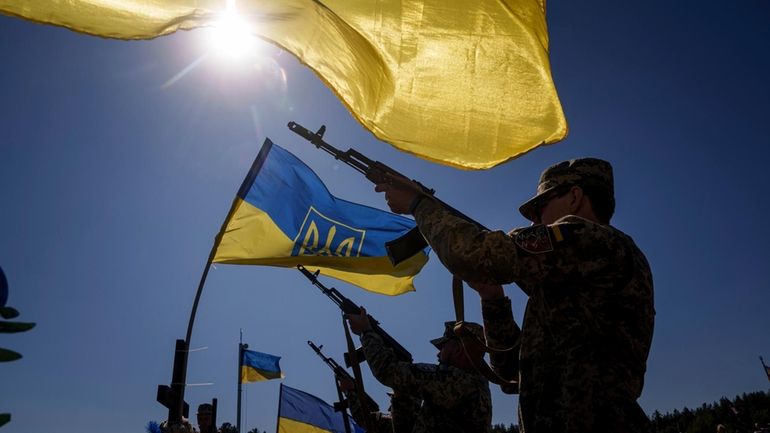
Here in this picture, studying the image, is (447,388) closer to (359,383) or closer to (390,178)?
(359,383)

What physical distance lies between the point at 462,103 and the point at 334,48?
869mm

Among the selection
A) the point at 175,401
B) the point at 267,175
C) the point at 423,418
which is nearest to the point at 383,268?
the point at 267,175

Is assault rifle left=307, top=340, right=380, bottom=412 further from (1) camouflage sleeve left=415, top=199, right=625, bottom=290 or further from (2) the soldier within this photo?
(1) camouflage sleeve left=415, top=199, right=625, bottom=290

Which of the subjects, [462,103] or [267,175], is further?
[267,175]

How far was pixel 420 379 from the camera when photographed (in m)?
4.67

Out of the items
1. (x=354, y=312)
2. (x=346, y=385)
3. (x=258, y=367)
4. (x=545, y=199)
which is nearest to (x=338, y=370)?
(x=346, y=385)

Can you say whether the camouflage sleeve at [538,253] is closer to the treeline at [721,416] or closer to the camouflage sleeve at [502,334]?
the camouflage sleeve at [502,334]

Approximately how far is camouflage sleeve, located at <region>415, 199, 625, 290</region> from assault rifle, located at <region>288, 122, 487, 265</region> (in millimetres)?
521

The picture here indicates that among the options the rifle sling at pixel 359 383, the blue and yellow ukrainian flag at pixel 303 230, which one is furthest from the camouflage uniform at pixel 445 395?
the blue and yellow ukrainian flag at pixel 303 230

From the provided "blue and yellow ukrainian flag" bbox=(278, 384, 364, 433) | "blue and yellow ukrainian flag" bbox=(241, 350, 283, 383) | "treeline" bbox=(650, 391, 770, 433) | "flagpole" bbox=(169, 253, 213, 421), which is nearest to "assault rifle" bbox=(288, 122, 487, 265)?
"flagpole" bbox=(169, 253, 213, 421)

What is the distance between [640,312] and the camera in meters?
1.96

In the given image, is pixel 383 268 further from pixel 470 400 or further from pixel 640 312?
pixel 640 312

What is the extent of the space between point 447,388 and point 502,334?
211 centimetres

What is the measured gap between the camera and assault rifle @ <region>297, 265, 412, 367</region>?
625cm
